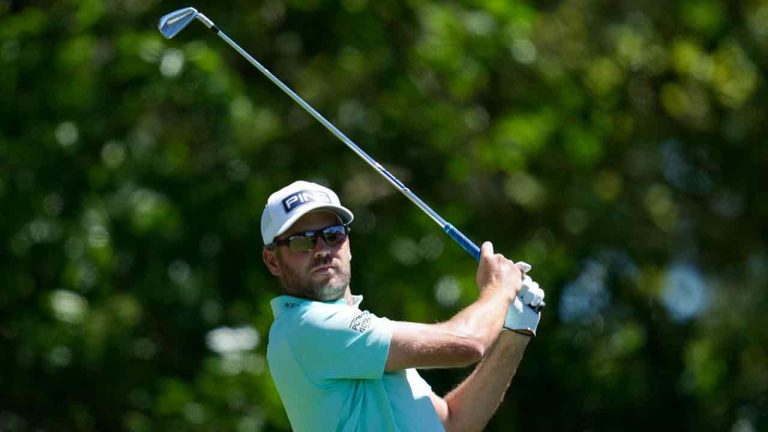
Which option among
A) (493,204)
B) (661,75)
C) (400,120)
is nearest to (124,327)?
(400,120)

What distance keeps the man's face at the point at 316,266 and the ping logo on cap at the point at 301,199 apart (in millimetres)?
43

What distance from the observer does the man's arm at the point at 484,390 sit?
5457mm

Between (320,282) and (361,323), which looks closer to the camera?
(361,323)

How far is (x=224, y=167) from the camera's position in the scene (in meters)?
11.1

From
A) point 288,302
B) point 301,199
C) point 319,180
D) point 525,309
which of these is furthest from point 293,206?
point 319,180

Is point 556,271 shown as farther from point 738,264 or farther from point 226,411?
point 738,264

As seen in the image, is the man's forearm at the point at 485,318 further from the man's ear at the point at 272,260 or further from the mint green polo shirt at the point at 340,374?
the man's ear at the point at 272,260

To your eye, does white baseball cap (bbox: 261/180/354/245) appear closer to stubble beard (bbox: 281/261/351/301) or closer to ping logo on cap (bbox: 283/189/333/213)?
ping logo on cap (bbox: 283/189/333/213)

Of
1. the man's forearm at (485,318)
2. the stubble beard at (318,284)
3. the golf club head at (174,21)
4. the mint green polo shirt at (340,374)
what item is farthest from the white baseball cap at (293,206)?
the golf club head at (174,21)

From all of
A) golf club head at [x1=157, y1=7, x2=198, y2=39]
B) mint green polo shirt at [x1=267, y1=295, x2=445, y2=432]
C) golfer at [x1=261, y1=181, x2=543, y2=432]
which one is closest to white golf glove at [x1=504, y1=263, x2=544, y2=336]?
golfer at [x1=261, y1=181, x2=543, y2=432]

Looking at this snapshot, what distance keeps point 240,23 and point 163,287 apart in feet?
6.34

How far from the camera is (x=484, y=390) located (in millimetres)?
5516

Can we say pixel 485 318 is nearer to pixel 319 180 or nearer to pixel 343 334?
pixel 343 334

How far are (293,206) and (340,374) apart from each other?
1.79 feet
